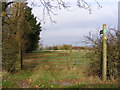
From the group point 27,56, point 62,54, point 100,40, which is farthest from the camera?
point 27,56

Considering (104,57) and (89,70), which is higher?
(104,57)

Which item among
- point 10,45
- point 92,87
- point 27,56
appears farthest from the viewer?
point 27,56

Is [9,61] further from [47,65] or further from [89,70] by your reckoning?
[89,70]

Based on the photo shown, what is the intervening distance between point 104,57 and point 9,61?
564cm

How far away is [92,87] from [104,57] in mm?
1579

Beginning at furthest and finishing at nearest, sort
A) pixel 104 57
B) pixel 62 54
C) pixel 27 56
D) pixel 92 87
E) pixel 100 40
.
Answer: pixel 27 56 → pixel 62 54 → pixel 100 40 → pixel 104 57 → pixel 92 87

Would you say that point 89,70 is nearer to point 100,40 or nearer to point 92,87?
point 100,40

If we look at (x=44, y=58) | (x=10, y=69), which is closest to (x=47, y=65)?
(x=44, y=58)

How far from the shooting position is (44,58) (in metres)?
12.3

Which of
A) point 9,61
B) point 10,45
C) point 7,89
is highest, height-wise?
point 10,45

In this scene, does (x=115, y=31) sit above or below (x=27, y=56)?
above

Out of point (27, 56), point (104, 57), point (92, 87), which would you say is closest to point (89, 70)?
point (104, 57)

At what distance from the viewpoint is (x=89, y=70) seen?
778 centimetres

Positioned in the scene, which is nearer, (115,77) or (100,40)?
(115,77)
